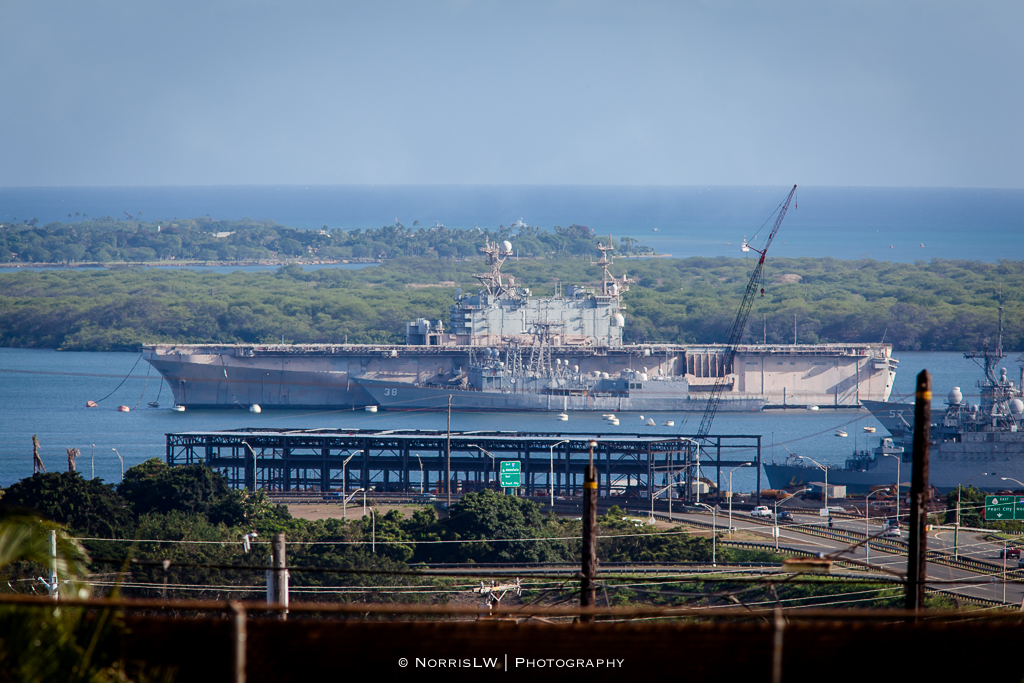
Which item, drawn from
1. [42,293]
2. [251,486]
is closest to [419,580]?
[251,486]

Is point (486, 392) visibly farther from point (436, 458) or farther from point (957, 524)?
point (957, 524)

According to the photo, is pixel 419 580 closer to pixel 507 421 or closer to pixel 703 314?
pixel 507 421

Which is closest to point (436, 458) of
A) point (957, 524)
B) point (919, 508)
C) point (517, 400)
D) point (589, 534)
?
point (957, 524)

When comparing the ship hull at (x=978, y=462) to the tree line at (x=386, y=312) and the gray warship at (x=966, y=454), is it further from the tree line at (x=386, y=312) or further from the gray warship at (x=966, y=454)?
the tree line at (x=386, y=312)

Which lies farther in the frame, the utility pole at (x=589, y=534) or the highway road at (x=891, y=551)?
the highway road at (x=891, y=551)

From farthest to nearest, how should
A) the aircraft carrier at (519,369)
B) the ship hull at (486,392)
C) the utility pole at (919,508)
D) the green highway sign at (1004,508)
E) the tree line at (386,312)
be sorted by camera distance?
the tree line at (386,312), the aircraft carrier at (519,369), the ship hull at (486,392), the green highway sign at (1004,508), the utility pole at (919,508)

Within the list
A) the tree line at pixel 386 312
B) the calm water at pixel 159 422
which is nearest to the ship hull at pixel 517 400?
the calm water at pixel 159 422
